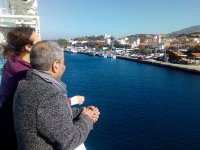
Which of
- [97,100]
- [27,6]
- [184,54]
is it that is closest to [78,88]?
[97,100]

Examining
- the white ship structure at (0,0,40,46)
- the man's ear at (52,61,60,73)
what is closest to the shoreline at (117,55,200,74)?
the white ship structure at (0,0,40,46)

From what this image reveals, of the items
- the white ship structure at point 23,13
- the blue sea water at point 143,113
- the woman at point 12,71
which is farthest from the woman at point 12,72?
the blue sea water at point 143,113

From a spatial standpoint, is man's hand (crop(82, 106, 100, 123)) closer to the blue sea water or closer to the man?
the man

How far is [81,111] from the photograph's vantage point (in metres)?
0.58

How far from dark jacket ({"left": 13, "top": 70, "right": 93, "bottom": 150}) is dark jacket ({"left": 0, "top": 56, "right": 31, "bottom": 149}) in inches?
2.6

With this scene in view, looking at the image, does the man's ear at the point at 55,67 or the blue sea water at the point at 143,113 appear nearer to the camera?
the man's ear at the point at 55,67

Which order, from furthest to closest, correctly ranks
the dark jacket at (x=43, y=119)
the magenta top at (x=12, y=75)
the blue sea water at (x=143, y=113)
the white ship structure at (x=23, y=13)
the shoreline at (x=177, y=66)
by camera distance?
the shoreline at (x=177, y=66) → the blue sea water at (x=143, y=113) → the white ship structure at (x=23, y=13) → the magenta top at (x=12, y=75) → the dark jacket at (x=43, y=119)

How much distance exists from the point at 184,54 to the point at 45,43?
21.2 metres

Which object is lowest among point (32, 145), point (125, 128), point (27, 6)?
point (125, 128)

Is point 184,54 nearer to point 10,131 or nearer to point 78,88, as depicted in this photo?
point 78,88

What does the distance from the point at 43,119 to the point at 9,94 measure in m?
0.15

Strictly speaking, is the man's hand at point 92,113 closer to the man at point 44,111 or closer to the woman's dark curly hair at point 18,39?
the man at point 44,111

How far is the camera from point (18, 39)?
2.13ft

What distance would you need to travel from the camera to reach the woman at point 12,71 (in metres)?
0.55
